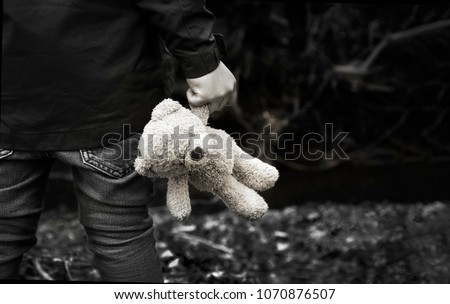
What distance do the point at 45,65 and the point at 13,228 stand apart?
0.40 metres

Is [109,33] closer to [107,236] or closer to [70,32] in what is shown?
[70,32]

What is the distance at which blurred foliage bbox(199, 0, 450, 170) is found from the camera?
3.44 meters

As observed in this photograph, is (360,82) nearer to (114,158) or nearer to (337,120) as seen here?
(337,120)

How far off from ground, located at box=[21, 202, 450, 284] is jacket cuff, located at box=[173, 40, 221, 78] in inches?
44.7

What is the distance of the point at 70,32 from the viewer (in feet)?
4.47

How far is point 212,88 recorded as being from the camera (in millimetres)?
1410

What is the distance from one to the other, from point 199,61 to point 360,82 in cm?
225

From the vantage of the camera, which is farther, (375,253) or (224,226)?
(224,226)

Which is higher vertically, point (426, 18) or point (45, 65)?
point (45, 65)

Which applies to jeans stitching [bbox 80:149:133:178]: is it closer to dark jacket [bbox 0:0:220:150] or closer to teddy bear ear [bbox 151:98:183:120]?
dark jacket [bbox 0:0:220:150]

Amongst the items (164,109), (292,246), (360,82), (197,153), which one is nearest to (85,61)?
(164,109)

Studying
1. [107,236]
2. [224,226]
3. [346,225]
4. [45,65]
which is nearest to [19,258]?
[107,236]

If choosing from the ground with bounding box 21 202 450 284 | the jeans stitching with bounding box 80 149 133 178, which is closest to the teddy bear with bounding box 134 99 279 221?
the jeans stitching with bounding box 80 149 133 178

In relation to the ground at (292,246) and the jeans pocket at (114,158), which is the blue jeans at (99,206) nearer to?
the jeans pocket at (114,158)
